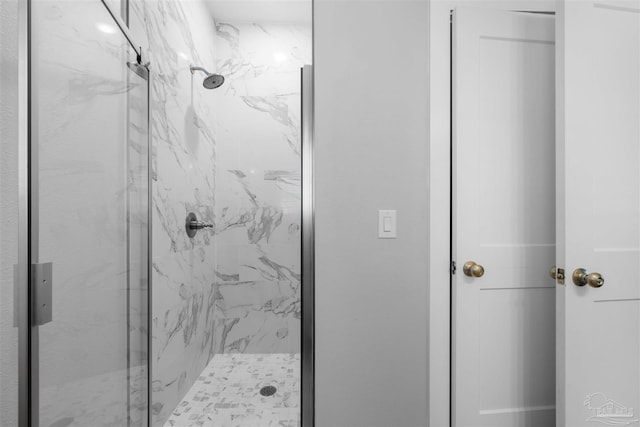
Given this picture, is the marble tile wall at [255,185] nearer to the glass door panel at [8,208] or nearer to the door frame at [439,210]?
the door frame at [439,210]

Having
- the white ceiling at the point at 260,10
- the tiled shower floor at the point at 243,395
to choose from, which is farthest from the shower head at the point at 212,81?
the tiled shower floor at the point at 243,395

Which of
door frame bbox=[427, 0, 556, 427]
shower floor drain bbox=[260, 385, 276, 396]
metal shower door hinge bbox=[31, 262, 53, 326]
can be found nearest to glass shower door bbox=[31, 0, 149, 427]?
metal shower door hinge bbox=[31, 262, 53, 326]

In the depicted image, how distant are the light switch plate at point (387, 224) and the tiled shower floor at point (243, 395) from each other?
106 cm

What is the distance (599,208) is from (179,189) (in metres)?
1.81

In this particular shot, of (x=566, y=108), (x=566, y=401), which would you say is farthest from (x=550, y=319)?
(x=566, y=108)

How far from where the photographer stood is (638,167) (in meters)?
1.10

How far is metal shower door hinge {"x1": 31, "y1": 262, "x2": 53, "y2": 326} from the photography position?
66cm

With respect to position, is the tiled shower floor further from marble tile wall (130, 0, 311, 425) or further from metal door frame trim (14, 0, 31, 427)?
metal door frame trim (14, 0, 31, 427)

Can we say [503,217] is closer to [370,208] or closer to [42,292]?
[370,208]

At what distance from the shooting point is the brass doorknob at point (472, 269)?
1.13m

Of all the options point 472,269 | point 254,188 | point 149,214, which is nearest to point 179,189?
point 149,214

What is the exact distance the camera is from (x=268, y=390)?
180 cm

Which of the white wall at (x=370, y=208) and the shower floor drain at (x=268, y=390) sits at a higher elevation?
the white wall at (x=370, y=208)

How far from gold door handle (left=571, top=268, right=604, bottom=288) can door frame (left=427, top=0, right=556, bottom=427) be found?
1.29 ft
